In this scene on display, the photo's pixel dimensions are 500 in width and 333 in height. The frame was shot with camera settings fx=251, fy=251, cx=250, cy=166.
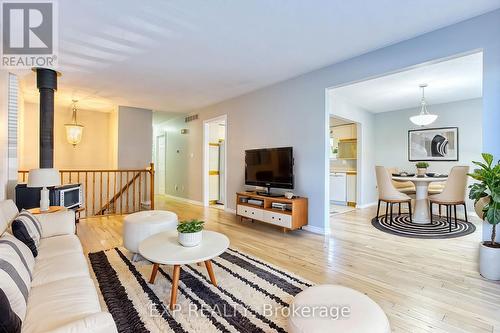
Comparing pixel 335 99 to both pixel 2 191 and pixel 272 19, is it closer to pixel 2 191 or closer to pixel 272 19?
pixel 272 19

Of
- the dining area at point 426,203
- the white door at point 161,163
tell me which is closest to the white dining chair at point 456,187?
the dining area at point 426,203

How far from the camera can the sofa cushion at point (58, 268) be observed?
1.65 meters

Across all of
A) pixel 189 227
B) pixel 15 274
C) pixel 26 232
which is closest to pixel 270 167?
pixel 189 227

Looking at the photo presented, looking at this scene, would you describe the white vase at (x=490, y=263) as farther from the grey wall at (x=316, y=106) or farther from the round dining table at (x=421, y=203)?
the round dining table at (x=421, y=203)

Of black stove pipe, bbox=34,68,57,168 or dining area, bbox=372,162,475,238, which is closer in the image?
black stove pipe, bbox=34,68,57,168

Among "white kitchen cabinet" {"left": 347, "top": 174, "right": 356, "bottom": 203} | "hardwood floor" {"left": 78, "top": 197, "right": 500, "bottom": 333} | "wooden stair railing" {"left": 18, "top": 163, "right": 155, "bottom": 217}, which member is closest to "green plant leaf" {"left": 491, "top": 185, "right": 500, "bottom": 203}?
"hardwood floor" {"left": 78, "top": 197, "right": 500, "bottom": 333}

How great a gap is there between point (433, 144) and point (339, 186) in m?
2.33

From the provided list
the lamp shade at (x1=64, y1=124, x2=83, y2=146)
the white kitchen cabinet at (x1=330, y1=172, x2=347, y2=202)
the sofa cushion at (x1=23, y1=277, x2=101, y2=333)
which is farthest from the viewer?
the white kitchen cabinet at (x1=330, y1=172, x2=347, y2=202)

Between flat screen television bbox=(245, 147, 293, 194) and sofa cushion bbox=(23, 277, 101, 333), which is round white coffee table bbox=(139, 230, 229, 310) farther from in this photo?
flat screen television bbox=(245, 147, 293, 194)

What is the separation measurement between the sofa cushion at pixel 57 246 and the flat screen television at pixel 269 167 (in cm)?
287

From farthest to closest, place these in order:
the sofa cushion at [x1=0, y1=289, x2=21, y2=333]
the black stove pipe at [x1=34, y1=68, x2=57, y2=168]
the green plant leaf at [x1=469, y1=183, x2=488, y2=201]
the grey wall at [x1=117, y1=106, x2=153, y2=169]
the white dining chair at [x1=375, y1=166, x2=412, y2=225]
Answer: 1. the grey wall at [x1=117, y1=106, x2=153, y2=169]
2. the white dining chair at [x1=375, y1=166, x2=412, y2=225]
3. the black stove pipe at [x1=34, y1=68, x2=57, y2=168]
4. the green plant leaf at [x1=469, y1=183, x2=488, y2=201]
5. the sofa cushion at [x1=0, y1=289, x2=21, y2=333]

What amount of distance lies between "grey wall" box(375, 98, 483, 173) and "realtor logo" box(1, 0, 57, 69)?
6753mm

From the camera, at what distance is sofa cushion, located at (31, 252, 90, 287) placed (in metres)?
1.65

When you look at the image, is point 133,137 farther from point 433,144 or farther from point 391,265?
point 433,144
